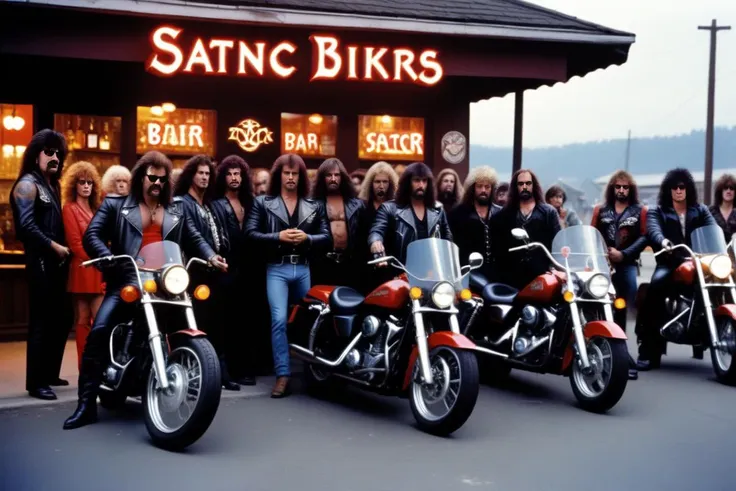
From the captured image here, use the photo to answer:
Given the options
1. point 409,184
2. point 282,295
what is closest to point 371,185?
point 409,184

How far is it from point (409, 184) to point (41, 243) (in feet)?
9.79

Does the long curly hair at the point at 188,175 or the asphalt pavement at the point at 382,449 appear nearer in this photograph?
the asphalt pavement at the point at 382,449

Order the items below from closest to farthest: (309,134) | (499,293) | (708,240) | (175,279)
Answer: (175,279) → (499,293) → (708,240) → (309,134)

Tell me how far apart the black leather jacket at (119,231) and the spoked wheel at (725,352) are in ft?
15.5

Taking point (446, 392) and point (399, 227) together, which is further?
point (399, 227)

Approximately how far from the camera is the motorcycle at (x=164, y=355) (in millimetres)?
5469

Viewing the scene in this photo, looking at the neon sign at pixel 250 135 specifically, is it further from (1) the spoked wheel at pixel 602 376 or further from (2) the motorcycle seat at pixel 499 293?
(1) the spoked wheel at pixel 602 376

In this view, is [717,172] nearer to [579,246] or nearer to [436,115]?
[436,115]

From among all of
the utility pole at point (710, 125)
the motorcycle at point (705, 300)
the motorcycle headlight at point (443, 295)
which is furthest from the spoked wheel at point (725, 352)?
the utility pole at point (710, 125)

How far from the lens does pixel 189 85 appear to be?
12.2m

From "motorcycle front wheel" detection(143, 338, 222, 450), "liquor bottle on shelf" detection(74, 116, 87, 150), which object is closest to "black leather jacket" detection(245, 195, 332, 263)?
"motorcycle front wheel" detection(143, 338, 222, 450)

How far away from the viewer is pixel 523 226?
319 inches

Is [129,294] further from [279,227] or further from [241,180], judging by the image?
[241,180]

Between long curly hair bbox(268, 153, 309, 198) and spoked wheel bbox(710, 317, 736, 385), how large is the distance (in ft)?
13.0
